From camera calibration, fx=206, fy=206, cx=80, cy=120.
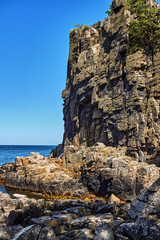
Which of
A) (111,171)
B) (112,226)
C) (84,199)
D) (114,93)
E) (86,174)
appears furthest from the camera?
(114,93)

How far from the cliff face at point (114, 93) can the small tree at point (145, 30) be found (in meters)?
1.40

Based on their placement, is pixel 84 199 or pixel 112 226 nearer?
pixel 112 226

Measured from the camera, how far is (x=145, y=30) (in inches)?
1449

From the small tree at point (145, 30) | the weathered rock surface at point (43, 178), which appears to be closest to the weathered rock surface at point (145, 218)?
the weathered rock surface at point (43, 178)

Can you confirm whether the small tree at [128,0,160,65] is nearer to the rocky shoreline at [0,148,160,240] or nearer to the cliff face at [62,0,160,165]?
the cliff face at [62,0,160,165]

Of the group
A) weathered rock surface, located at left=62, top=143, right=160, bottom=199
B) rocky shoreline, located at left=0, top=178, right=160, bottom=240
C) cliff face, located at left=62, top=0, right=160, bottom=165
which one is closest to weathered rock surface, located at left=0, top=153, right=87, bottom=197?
weathered rock surface, located at left=62, top=143, right=160, bottom=199

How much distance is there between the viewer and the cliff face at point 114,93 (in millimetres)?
33531

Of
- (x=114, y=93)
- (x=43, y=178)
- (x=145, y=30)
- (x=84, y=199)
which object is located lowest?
(x=84, y=199)

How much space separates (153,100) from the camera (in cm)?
3341

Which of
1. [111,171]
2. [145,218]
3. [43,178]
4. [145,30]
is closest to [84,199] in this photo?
[111,171]

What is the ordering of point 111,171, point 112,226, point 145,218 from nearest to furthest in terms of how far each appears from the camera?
point 145,218
point 112,226
point 111,171

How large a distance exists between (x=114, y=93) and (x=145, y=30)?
40.7 ft

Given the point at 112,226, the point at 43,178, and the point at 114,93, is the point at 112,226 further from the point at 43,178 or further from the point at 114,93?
the point at 114,93

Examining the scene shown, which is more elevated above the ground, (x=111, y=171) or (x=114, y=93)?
(x=114, y=93)
